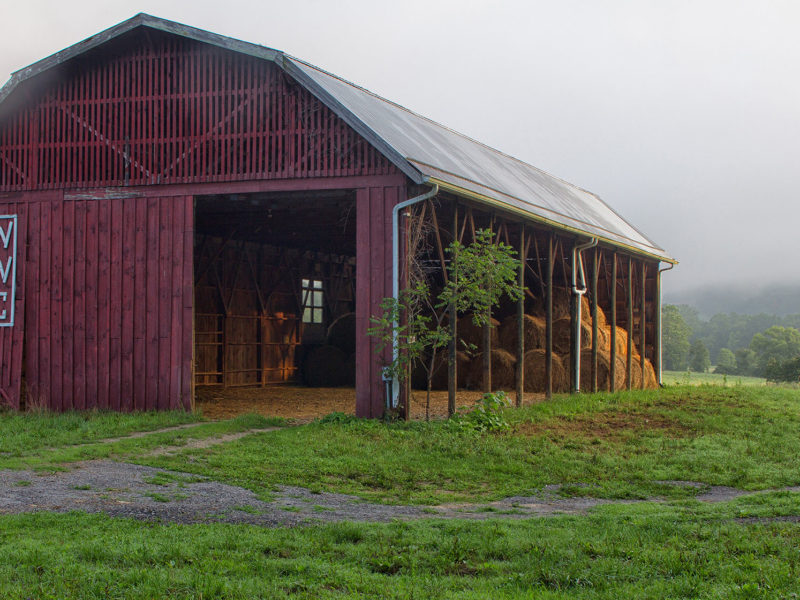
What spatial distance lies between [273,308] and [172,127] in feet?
37.9

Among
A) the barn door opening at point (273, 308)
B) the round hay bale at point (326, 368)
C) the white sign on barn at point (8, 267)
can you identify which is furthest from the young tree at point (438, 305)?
the round hay bale at point (326, 368)

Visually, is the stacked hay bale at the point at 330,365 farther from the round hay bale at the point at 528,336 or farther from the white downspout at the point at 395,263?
the white downspout at the point at 395,263

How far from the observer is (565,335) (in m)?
22.0

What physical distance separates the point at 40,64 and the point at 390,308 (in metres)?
8.73

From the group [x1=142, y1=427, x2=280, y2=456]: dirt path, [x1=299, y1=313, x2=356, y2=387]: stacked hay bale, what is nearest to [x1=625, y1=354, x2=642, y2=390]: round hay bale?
[x1=299, y1=313, x2=356, y2=387]: stacked hay bale

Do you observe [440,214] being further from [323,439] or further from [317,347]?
[317,347]

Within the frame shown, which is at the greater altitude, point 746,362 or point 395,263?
A: point 395,263

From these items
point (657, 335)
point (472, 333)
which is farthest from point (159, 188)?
point (657, 335)

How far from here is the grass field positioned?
5.60 meters

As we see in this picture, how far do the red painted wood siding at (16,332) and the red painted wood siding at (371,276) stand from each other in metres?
7.08

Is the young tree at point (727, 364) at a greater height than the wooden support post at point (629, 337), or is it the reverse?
the wooden support post at point (629, 337)

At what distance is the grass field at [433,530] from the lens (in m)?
5.60

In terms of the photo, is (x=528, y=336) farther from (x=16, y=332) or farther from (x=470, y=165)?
(x=16, y=332)

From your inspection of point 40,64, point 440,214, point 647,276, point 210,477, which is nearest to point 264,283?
point 440,214
